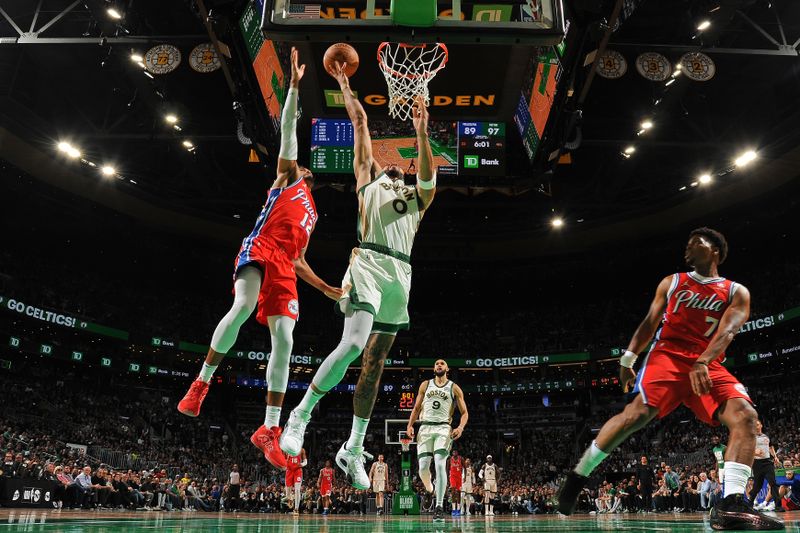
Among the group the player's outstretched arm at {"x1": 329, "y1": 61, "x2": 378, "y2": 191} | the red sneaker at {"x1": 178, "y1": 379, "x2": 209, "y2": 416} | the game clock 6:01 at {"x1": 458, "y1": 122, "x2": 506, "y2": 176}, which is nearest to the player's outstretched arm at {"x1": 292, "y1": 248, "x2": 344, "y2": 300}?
the player's outstretched arm at {"x1": 329, "y1": 61, "x2": 378, "y2": 191}

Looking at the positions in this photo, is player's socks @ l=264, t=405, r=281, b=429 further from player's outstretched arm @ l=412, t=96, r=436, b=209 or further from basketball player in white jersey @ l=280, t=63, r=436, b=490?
player's outstretched arm @ l=412, t=96, r=436, b=209

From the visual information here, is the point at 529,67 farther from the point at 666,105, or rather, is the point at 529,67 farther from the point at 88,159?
the point at 88,159

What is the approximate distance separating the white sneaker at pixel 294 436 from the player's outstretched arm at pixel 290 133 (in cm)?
210

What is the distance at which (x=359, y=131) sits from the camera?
545cm

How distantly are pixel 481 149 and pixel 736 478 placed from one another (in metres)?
8.57

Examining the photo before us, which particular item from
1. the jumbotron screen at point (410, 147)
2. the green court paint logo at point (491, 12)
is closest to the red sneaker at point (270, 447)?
the green court paint logo at point (491, 12)

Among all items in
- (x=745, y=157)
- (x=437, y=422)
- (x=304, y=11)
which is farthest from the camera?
(x=745, y=157)

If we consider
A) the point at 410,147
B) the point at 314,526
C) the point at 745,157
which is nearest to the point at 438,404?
the point at 314,526

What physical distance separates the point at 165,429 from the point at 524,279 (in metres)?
20.8

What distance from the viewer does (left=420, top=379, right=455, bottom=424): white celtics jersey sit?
1004 cm

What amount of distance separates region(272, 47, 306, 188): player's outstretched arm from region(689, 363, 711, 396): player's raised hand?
3626 millimetres

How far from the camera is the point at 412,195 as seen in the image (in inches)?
214

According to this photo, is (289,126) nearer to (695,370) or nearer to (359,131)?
(359,131)

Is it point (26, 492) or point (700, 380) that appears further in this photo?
point (26, 492)
